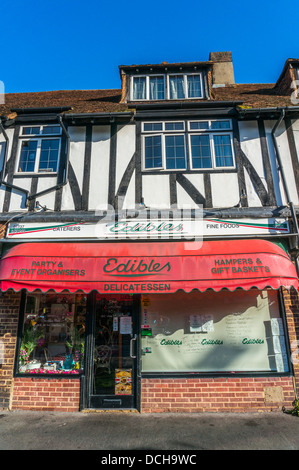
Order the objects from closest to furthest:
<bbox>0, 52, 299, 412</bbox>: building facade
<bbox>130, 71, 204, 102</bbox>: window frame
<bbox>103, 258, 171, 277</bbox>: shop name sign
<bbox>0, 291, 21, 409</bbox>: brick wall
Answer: <bbox>103, 258, 171, 277</bbox>: shop name sign, <bbox>0, 52, 299, 412</bbox>: building facade, <bbox>0, 291, 21, 409</bbox>: brick wall, <bbox>130, 71, 204, 102</bbox>: window frame

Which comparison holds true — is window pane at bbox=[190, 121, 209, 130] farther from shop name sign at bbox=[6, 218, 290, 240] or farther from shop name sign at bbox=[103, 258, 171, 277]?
shop name sign at bbox=[103, 258, 171, 277]

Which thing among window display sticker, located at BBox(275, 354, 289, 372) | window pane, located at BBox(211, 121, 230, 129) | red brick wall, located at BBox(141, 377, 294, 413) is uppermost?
window pane, located at BBox(211, 121, 230, 129)

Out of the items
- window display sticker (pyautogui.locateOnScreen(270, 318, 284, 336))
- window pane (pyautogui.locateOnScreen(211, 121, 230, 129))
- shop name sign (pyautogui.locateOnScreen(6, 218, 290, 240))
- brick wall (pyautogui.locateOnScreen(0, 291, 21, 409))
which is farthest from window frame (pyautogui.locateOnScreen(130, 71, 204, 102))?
brick wall (pyautogui.locateOnScreen(0, 291, 21, 409))

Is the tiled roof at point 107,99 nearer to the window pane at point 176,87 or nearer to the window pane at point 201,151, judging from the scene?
the window pane at point 176,87

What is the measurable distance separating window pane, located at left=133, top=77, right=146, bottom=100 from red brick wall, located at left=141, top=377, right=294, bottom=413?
8391 millimetres

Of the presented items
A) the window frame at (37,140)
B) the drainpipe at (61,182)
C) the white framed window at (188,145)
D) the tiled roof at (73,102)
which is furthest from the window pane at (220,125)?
the window frame at (37,140)

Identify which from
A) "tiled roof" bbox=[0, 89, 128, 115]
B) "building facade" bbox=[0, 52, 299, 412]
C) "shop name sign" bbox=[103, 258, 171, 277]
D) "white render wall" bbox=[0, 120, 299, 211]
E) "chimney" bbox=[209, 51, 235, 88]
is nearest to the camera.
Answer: "shop name sign" bbox=[103, 258, 171, 277]

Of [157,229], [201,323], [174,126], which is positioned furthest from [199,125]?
[201,323]

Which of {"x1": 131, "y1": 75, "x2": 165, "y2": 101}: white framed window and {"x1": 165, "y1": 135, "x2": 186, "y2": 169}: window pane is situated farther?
{"x1": 131, "y1": 75, "x2": 165, "y2": 101}: white framed window

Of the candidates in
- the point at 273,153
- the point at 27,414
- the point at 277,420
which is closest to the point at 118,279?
the point at 27,414

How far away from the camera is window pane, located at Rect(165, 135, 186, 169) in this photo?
297 inches

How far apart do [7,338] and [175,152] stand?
251 inches
